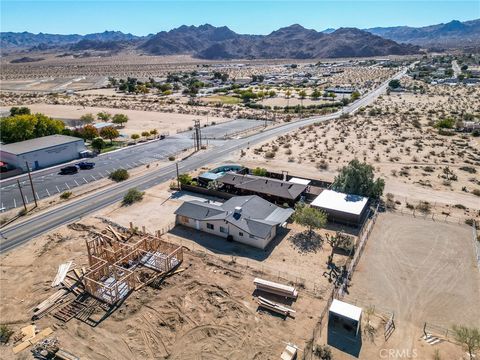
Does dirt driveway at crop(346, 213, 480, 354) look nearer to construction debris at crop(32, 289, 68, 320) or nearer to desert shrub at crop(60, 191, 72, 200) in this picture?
construction debris at crop(32, 289, 68, 320)

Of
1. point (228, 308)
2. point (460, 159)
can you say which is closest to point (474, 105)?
point (460, 159)

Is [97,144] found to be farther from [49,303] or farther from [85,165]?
[49,303]

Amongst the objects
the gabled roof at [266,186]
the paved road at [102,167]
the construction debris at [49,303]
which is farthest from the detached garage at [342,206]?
the paved road at [102,167]


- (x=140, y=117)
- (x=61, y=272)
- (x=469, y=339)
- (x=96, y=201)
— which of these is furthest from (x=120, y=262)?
(x=140, y=117)

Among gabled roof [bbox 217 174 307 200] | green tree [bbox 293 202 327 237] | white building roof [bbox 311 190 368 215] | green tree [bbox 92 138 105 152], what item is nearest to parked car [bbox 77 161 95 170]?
green tree [bbox 92 138 105 152]

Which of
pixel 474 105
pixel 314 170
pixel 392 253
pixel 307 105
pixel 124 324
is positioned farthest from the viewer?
pixel 307 105

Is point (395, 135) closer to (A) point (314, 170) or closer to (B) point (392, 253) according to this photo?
(A) point (314, 170)

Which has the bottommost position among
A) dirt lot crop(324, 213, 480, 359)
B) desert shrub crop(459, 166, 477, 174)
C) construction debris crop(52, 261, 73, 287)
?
dirt lot crop(324, 213, 480, 359)
